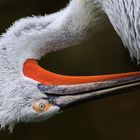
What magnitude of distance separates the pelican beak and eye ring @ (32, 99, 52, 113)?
0.10 feet

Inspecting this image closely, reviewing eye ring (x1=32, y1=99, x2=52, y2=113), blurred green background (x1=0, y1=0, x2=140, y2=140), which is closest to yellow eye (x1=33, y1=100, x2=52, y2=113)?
eye ring (x1=32, y1=99, x2=52, y2=113)

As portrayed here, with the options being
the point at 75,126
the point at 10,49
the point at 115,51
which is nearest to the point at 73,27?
the point at 10,49

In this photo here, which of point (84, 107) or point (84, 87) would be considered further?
point (84, 107)

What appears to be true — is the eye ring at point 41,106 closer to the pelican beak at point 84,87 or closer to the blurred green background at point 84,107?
the pelican beak at point 84,87

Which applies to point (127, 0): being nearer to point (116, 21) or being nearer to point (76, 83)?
point (116, 21)

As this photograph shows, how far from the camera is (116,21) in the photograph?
482 cm

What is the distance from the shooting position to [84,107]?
7.36 metres

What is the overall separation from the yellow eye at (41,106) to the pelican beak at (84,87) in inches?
1.3

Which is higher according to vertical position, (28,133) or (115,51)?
(115,51)

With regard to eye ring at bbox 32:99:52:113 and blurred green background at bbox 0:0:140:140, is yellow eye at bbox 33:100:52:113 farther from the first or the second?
blurred green background at bbox 0:0:140:140

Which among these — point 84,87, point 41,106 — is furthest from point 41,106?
point 84,87

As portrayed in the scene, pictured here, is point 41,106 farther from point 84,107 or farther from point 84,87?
point 84,107

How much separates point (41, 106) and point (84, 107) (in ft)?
8.42

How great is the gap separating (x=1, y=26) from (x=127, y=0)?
7.51 feet
